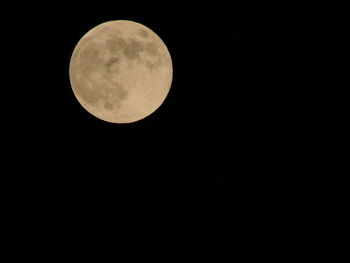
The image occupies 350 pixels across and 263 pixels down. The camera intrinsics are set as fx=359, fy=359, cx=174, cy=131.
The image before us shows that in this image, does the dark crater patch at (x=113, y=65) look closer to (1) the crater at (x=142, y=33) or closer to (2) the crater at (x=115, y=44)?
(2) the crater at (x=115, y=44)

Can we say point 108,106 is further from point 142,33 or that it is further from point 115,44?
point 142,33

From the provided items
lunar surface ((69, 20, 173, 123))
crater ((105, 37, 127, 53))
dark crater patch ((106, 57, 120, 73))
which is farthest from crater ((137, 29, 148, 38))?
dark crater patch ((106, 57, 120, 73))

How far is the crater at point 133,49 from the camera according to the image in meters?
6.07

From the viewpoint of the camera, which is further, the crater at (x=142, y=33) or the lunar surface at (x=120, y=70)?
the crater at (x=142, y=33)

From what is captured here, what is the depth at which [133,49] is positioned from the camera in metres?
6.12

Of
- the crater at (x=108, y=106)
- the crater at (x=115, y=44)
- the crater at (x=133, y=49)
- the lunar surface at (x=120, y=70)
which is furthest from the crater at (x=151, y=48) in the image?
the crater at (x=108, y=106)

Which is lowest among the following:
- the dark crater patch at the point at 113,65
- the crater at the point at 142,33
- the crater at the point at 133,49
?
the dark crater patch at the point at 113,65

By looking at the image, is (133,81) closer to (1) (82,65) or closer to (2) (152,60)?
(2) (152,60)

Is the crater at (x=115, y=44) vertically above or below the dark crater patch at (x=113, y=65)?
above

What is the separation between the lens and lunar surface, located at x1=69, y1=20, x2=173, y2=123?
6.04 meters

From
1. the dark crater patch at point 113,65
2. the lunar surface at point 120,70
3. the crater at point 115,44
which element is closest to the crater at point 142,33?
the lunar surface at point 120,70

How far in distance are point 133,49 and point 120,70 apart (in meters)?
0.45

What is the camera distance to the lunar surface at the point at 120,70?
6.04 metres

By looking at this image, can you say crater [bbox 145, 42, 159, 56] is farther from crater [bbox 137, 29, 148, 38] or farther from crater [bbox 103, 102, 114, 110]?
crater [bbox 103, 102, 114, 110]
